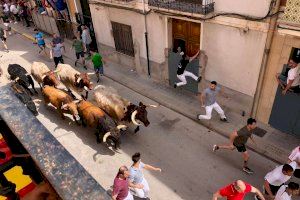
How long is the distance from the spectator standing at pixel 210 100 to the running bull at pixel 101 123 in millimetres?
3020

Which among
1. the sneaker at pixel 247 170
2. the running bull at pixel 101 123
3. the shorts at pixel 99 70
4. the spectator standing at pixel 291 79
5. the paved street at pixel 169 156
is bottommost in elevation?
the paved street at pixel 169 156

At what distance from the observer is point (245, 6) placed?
8648 millimetres

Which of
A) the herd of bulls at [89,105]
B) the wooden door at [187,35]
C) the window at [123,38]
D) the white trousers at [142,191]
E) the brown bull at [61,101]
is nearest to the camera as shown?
the white trousers at [142,191]

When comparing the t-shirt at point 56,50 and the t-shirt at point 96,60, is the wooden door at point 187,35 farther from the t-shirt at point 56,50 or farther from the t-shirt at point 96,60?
the t-shirt at point 56,50

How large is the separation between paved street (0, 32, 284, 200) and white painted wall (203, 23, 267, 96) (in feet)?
6.65

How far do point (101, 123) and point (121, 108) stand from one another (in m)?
0.97

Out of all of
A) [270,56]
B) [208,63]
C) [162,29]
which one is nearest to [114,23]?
[162,29]

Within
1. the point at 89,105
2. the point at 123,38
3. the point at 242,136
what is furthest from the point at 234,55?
the point at 123,38

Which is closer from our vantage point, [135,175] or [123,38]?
[135,175]

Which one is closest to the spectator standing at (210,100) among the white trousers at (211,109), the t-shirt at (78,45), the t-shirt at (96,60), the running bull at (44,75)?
the white trousers at (211,109)

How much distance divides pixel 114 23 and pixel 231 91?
23.3ft

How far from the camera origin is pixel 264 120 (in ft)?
33.0

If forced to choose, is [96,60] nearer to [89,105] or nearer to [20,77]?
[20,77]

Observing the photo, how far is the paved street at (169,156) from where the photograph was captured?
26.9 feet
